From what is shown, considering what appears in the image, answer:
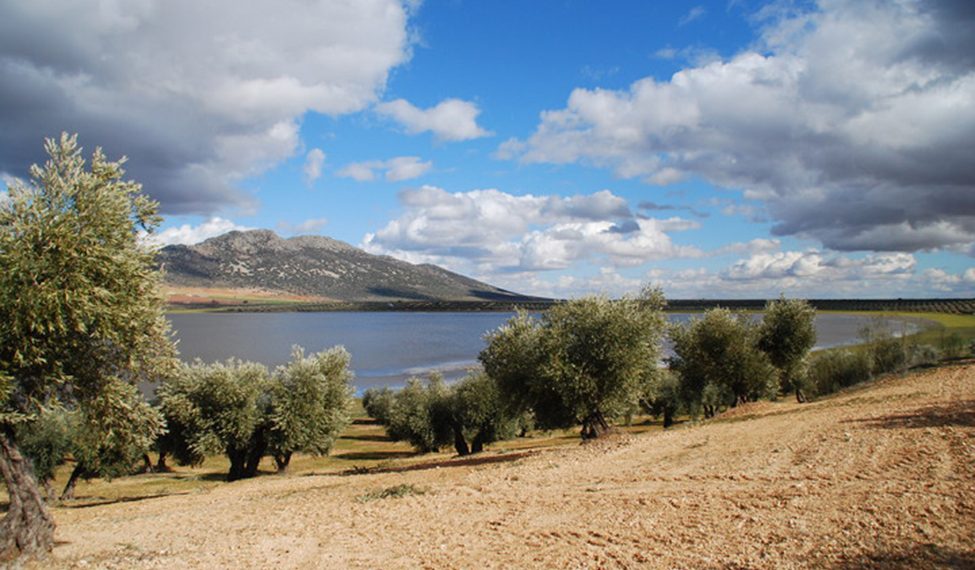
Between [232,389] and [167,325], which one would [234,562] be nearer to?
[167,325]

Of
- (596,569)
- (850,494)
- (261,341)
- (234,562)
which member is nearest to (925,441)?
(850,494)

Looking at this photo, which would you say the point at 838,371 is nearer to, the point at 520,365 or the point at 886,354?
the point at 886,354

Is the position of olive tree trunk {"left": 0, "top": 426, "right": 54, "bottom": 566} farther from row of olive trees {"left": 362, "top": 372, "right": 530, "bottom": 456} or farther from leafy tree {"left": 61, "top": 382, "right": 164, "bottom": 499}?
row of olive trees {"left": 362, "top": 372, "right": 530, "bottom": 456}

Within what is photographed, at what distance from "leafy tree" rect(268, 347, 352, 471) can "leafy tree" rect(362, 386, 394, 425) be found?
4064 cm

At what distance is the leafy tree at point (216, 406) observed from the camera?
38.3 meters

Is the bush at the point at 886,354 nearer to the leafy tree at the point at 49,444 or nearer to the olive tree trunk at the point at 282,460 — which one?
the olive tree trunk at the point at 282,460

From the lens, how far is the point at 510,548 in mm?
13906

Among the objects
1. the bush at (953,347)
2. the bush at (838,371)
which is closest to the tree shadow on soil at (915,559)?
the bush at (953,347)

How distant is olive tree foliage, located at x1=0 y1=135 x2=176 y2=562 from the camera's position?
557 inches

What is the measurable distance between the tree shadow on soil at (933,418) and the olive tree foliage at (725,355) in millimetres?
24760

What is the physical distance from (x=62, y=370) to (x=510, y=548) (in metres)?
12.9

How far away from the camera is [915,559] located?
434 inches

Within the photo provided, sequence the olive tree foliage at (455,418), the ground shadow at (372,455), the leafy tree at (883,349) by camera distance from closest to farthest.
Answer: the olive tree foliage at (455,418)
the ground shadow at (372,455)
the leafy tree at (883,349)

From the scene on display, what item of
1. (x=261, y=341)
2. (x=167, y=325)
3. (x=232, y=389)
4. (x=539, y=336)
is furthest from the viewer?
(x=261, y=341)
